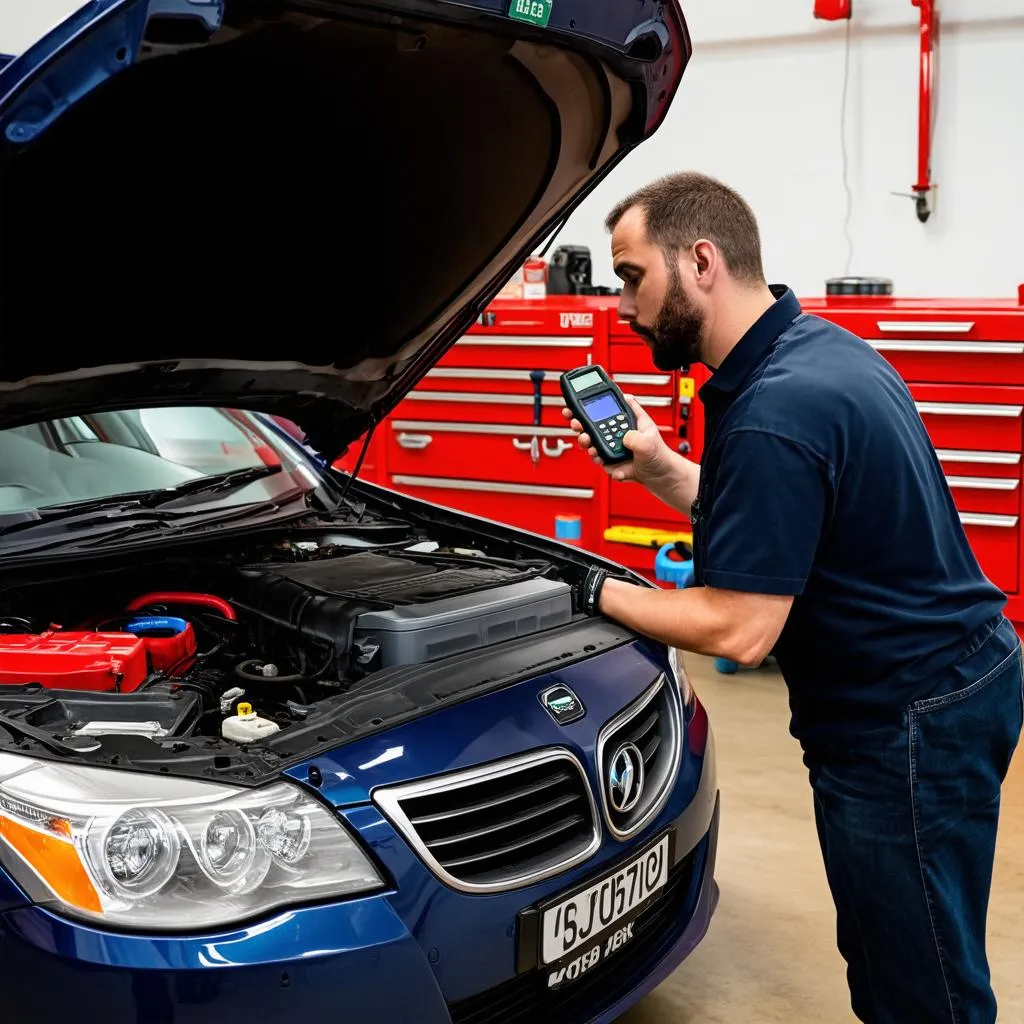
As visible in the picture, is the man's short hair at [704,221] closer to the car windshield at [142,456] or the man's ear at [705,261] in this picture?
the man's ear at [705,261]

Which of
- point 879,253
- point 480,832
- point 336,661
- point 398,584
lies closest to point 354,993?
point 480,832

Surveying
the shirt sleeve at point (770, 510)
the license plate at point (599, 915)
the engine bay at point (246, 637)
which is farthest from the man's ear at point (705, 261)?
the license plate at point (599, 915)

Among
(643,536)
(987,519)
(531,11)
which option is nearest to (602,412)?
(531,11)

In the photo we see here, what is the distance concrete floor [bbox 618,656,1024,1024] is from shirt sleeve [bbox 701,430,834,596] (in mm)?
966

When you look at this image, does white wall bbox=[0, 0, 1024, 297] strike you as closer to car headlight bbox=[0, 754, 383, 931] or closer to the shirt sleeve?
the shirt sleeve

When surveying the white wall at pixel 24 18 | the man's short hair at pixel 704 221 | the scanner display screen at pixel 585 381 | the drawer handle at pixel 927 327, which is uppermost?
the white wall at pixel 24 18

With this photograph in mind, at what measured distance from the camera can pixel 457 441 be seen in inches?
193

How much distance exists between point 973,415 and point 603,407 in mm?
2149

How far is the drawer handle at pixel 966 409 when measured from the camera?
385 centimetres

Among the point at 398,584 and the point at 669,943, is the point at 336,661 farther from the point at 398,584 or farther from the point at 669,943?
the point at 669,943

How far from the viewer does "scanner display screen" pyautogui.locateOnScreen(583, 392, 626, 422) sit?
216 centimetres

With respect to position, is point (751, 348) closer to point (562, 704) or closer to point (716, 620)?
point (716, 620)

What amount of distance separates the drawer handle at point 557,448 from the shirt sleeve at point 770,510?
9.97ft

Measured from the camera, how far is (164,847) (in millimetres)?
1434
